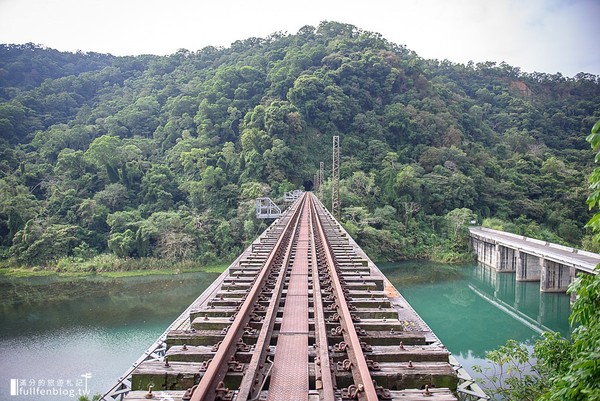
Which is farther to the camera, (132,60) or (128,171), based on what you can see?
(132,60)

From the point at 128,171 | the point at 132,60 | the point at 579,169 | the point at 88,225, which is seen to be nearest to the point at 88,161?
the point at 128,171

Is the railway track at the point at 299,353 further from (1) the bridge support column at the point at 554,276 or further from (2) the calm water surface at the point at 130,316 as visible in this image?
(1) the bridge support column at the point at 554,276

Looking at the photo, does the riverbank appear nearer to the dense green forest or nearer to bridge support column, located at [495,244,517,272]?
the dense green forest

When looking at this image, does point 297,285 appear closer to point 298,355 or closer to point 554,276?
point 298,355

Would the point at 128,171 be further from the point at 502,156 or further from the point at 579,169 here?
the point at 579,169

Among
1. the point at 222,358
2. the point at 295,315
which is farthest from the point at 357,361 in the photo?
the point at 295,315

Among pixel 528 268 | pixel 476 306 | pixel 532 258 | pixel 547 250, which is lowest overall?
pixel 476 306

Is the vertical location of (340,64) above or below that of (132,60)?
below

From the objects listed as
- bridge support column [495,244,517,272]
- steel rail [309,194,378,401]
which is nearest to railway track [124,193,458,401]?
steel rail [309,194,378,401]
